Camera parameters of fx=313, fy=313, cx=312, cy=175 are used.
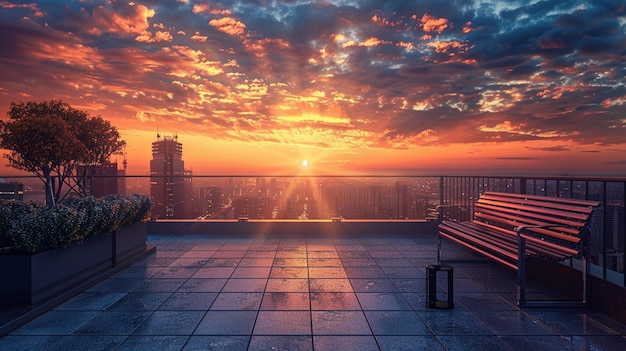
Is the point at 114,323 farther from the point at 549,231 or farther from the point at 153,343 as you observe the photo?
the point at 549,231

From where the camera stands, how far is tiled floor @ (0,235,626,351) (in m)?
2.72

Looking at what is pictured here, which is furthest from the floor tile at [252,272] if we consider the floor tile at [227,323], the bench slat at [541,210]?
the bench slat at [541,210]

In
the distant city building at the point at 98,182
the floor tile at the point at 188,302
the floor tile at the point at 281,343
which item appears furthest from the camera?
the distant city building at the point at 98,182

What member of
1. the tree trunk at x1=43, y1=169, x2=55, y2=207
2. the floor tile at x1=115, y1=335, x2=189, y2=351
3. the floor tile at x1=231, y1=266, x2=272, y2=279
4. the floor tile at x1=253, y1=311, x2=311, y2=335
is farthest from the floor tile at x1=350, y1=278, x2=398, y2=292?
the tree trunk at x1=43, y1=169, x2=55, y2=207

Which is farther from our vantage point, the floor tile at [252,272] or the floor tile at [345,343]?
the floor tile at [252,272]

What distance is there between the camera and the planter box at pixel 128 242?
4.97 metres

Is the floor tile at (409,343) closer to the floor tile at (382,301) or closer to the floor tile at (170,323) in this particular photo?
the floor tile at (382,301)

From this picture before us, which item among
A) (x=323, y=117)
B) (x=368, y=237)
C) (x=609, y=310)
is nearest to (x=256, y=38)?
(x=323, y=117)

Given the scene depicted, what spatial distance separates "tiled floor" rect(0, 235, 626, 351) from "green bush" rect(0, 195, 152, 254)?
2.46 feet

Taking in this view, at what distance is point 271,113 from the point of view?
13047mm

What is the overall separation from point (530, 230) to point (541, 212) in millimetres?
285

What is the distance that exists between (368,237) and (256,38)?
6271 millimetres

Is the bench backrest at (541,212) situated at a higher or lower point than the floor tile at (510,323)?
higher

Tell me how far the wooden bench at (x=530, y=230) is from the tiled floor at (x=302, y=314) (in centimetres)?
50
